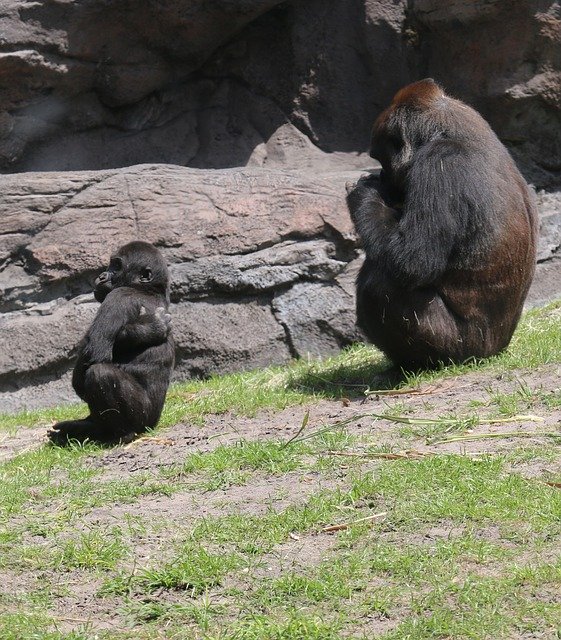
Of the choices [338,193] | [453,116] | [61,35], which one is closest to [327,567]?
[453,116]

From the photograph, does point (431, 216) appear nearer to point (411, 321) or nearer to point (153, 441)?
point (411, 321)

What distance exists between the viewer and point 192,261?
9359 mm

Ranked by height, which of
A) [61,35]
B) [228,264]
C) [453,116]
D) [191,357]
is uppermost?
[61,35]

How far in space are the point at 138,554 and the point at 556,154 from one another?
26.4ft

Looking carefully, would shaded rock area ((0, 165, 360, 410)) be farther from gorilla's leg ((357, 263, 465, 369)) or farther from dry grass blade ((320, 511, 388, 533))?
dry grass blade ((320, 511, 388, 533))

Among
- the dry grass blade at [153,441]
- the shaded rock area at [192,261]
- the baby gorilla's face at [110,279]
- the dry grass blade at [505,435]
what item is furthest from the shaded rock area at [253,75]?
the dry grass blade at [505,435]

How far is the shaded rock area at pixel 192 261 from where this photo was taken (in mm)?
9070

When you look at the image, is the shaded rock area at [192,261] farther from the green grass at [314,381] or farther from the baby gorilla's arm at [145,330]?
the baby gorilla's arm at [145,330]

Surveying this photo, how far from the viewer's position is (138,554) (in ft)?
15.0

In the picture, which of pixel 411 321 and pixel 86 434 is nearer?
pixel 86 434

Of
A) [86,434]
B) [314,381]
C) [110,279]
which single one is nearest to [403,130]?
[314,381]

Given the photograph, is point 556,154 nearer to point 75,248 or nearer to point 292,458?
point 75,248

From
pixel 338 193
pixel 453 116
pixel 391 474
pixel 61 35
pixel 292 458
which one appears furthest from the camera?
pixel 61 35

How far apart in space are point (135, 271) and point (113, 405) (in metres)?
0.92
